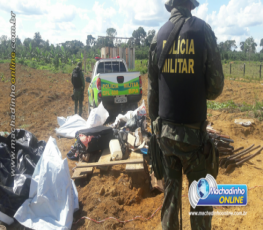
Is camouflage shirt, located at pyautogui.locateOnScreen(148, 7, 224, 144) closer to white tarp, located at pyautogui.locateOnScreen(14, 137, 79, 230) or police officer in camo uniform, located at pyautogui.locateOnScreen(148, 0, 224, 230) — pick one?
police officer in camo uniform, located at pyautogui.locateOnScreen(148, 0, 224, 230)

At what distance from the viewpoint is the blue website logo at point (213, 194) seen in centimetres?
220

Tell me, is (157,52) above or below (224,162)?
above

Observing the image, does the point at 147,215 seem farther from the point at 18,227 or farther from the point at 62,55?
the point at 62,55

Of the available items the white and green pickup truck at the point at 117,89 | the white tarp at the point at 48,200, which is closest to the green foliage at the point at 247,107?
the white and green pickup truck at the point at 117,89

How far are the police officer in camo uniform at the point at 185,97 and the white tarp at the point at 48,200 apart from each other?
4.36ft

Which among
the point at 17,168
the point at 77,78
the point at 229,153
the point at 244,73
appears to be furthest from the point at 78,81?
the point at 244,73

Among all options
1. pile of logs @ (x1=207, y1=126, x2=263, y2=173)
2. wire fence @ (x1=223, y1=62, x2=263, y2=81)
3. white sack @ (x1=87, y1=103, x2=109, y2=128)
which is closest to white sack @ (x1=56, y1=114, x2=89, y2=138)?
white sack @ (x1=87, y1=103, x2=109, y2=128)

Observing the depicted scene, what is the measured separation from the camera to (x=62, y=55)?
3434cm

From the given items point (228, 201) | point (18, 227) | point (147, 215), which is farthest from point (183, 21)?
point (18, 227)

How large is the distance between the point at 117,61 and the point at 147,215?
6146mm

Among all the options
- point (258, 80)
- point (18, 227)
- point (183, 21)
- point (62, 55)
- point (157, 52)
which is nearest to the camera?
point (183, 21)

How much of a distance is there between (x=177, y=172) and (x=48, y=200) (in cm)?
169

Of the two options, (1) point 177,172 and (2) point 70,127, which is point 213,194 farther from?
(2) point 70,127

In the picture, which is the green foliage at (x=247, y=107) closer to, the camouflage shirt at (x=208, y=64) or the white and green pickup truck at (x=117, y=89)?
the white and green pickup truck at (x=117, y=89)
